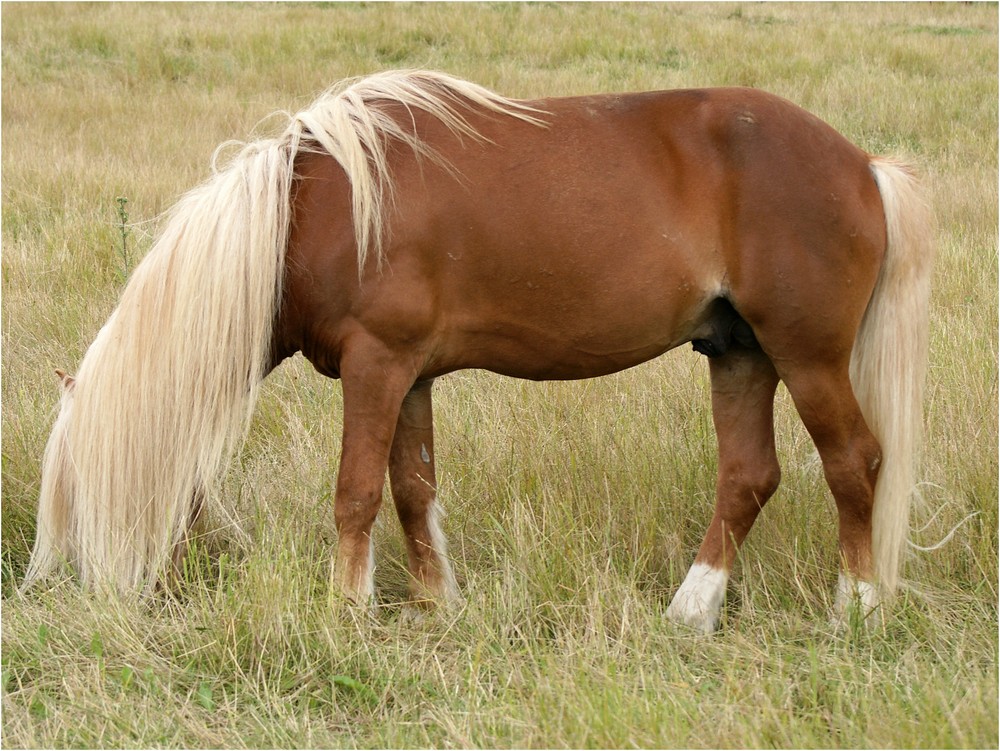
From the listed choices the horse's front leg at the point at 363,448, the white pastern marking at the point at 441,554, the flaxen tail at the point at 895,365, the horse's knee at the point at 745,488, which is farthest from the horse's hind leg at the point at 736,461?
the horse's front leg at the point at 363,448

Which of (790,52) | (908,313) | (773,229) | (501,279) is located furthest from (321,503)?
(790,52)

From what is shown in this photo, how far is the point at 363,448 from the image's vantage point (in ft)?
9.59

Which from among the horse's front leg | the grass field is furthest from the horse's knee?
the horse's front leg

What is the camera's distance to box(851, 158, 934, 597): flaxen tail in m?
3.16

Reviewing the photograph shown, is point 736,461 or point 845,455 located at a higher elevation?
point 845,455

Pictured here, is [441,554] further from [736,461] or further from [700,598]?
[736,461]

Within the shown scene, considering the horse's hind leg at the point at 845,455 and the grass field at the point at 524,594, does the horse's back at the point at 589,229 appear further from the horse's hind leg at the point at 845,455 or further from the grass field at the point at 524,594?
the grass field at the point at 524,594

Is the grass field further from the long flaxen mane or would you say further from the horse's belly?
the horse's belly

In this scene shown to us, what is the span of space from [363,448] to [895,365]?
160 centimetres

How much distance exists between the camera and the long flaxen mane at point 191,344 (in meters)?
2.90

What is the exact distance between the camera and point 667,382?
15.4 ft

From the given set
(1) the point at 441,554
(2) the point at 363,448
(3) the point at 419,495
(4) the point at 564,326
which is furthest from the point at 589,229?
(1) the point at 441,554

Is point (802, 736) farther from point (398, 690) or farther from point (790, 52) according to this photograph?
point (790, 52)

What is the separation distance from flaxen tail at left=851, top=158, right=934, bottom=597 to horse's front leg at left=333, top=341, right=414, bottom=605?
1.40 metres
